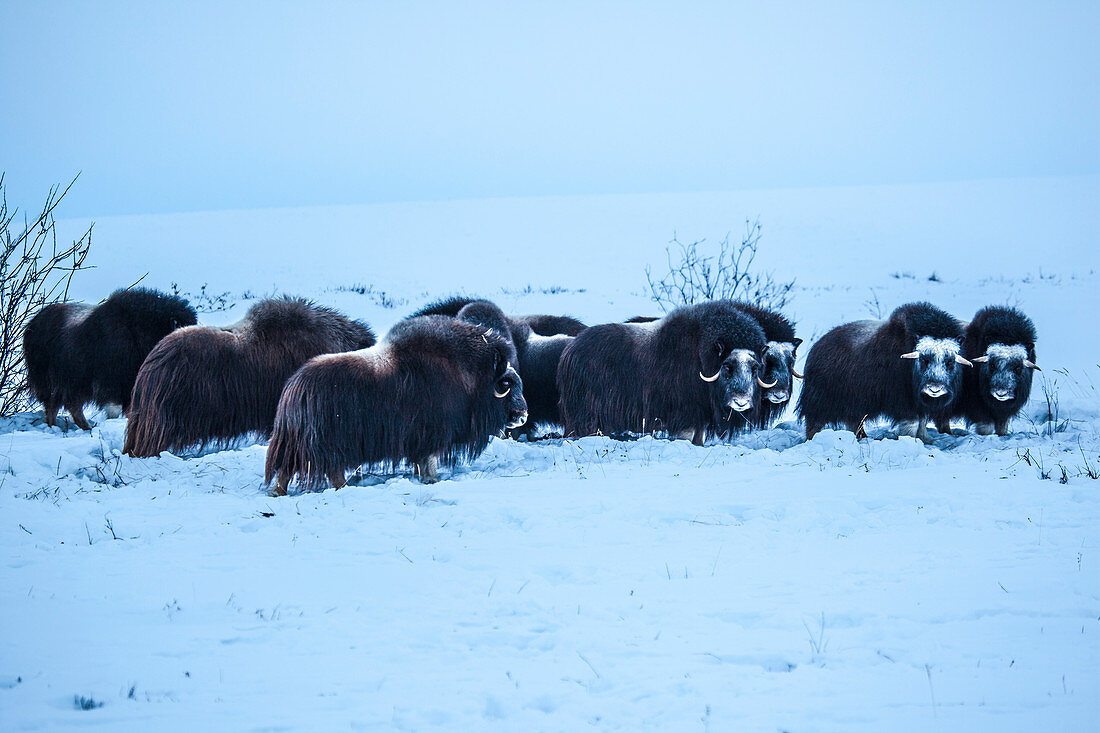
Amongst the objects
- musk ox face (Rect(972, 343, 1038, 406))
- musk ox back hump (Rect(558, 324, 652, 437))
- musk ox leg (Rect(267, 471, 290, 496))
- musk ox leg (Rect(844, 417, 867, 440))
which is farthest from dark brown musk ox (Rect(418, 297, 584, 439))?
musk ox face (Rect(972, 343, 1038, 406))

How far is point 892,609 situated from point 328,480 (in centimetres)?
347

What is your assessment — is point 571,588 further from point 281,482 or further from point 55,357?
point 55,357

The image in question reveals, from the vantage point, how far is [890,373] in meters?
7.37

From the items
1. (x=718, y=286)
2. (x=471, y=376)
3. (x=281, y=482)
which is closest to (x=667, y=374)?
(x=471, y=376)

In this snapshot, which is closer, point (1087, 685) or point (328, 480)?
point (1087, 685)

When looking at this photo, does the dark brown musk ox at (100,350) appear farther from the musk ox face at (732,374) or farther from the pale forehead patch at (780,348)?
the pale forehead patch at (780,348)

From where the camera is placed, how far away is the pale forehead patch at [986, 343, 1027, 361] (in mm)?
7289

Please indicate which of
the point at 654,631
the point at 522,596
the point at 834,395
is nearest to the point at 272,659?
the point at 522,596

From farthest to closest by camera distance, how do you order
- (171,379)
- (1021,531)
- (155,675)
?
(171,379), (1021,531), (155,675)

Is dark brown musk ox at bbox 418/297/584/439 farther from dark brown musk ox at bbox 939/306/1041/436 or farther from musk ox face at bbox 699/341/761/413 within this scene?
dark brown musk ox at bbox 939/306/1041/436

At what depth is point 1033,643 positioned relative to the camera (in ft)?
9.78

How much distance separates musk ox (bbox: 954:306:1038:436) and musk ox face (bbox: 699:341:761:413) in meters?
1.90

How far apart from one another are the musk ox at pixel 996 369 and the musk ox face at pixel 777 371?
56.9 inches

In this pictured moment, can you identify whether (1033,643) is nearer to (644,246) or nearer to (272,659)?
(272,659)
